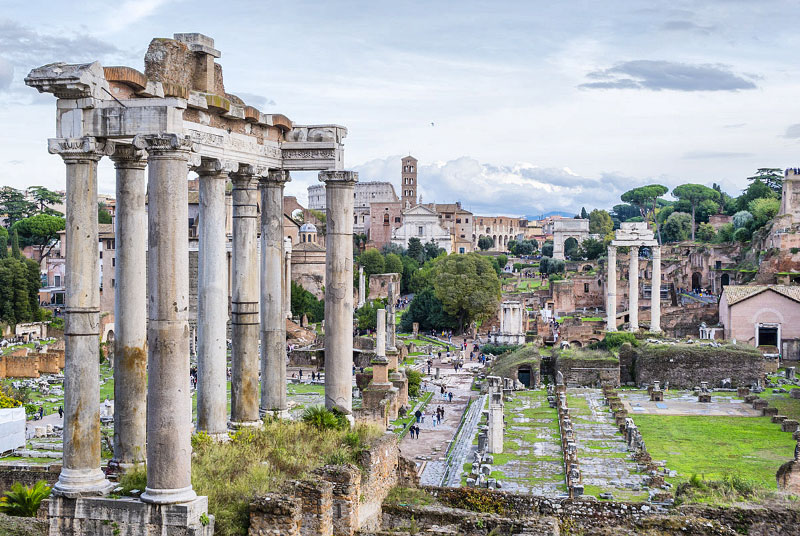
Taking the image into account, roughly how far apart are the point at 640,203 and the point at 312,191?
61.3 m

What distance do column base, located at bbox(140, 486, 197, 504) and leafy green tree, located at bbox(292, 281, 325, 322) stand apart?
5368cm

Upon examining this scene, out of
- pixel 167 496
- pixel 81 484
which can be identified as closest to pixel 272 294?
pixel 81 484

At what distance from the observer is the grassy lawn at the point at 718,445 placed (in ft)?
75.6

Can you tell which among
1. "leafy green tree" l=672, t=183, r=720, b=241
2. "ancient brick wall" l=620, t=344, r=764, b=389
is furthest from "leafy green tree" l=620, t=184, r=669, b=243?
"ancient brick wall" l=620, t=344, r=764, b=389

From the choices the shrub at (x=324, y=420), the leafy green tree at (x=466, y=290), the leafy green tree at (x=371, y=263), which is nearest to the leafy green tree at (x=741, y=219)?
the leafy green tree at (x=466, y=290)

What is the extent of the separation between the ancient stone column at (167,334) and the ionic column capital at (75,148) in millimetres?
932

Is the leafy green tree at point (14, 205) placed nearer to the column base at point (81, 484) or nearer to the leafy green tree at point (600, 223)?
the leafy green tree at point (600, 223)

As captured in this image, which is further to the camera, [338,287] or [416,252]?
[416,252]

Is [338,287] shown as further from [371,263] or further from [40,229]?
[40,229]

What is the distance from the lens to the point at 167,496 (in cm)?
956

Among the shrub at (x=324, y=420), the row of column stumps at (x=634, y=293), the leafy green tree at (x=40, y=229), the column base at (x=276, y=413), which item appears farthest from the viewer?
the leafy green tree at (x=40, y=229)

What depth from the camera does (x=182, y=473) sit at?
31.8 feet

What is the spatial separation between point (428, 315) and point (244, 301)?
174 feet

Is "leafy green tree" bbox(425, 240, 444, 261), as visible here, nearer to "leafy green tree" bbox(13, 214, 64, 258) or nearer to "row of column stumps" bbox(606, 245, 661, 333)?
"leafy green tree" bbox(13, 214, 64, 258)
